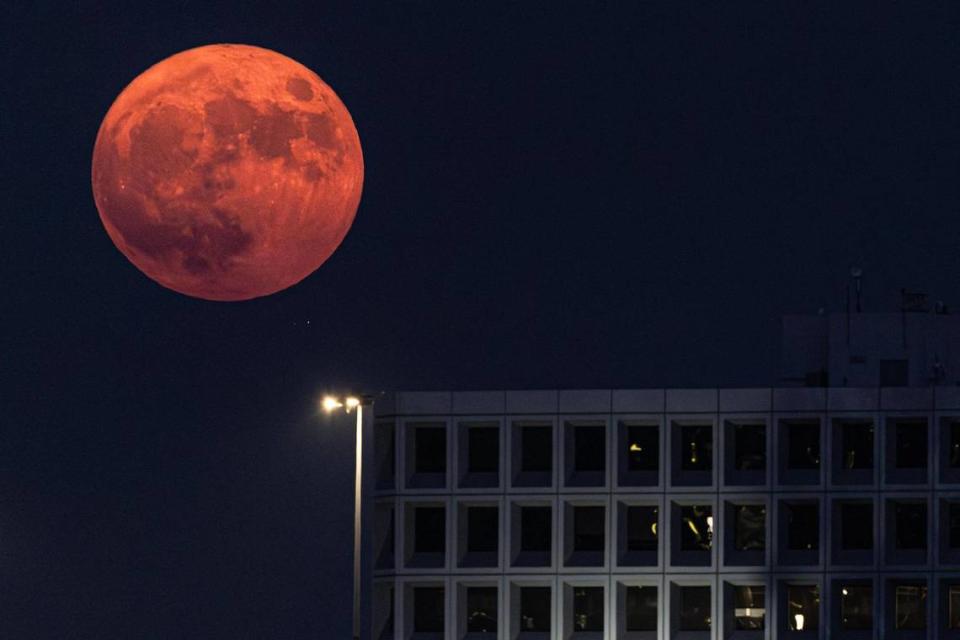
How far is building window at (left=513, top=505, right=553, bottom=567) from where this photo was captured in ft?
288

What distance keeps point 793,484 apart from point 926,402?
23.4 ft

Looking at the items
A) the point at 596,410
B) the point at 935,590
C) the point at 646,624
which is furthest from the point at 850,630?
the point at 596,410

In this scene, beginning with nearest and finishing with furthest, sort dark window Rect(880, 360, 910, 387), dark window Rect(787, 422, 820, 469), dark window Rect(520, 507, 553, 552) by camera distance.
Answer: dark window Rect(520, 507, 553, 552) < dark window Rect(787, 422, 820, 469) < dark window Rect(880, 360, 910, 387)

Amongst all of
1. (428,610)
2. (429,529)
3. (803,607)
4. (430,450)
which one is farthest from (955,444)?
(428,610)

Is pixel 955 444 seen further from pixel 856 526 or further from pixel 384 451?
pixel 384 451

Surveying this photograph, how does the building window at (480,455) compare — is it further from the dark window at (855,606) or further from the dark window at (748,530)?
the dark window at (855,606)

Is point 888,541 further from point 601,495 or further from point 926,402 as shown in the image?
point 601,495

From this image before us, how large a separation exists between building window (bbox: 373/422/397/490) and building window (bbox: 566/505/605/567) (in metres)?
8.51

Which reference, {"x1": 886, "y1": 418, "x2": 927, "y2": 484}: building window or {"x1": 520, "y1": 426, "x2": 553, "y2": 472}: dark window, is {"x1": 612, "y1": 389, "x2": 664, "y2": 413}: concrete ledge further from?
{"x1": 886, "y1": 418, "x2": 927, "y2": 484}: building window

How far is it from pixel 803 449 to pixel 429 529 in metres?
17.7

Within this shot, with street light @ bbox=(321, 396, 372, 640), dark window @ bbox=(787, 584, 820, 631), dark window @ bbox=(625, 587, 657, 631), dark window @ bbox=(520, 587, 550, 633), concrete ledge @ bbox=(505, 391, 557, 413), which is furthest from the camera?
dark window @ bbox=(787, 584, 820, 631)

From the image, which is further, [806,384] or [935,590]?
[806,384]

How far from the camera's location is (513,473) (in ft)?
287

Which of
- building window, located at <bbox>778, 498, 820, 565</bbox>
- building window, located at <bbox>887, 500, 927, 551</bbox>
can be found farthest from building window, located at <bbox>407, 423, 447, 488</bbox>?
building window, located at <bbox>887, 500, 927, 551</bbox>
